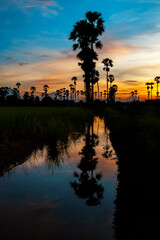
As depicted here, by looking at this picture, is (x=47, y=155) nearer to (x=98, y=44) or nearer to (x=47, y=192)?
(x=47, y=192)

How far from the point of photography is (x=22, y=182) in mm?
4434

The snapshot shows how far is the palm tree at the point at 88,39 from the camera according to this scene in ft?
105

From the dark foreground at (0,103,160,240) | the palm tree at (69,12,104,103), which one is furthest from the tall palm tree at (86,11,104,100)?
the dark foreground at (0,103,160,240)

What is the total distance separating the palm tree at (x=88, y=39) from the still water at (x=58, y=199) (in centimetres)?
2666

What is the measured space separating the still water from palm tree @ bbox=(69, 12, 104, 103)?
87.5ft

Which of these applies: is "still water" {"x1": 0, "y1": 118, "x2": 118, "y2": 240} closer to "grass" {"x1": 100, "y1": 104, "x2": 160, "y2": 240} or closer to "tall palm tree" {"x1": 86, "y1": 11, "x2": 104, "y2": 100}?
"grass" {"x1": 100, "y1": 104, "x2": 160, "y2": 240}

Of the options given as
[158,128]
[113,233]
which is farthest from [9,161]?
[158,128]

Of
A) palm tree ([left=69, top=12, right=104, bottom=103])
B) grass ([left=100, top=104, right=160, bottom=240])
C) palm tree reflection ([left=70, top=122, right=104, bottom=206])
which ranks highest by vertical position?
palm tree ([left=69, top=12, right=104, bottom=103])

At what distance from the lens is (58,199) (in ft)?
12.0

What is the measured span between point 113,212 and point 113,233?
524 mm

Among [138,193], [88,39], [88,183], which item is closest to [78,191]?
[88,183]

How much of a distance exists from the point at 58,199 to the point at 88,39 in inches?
1283

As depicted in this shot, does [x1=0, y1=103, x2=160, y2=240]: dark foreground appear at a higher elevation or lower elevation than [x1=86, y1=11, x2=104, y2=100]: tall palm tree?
lower

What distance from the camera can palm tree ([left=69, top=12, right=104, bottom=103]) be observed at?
3195 centimetres
